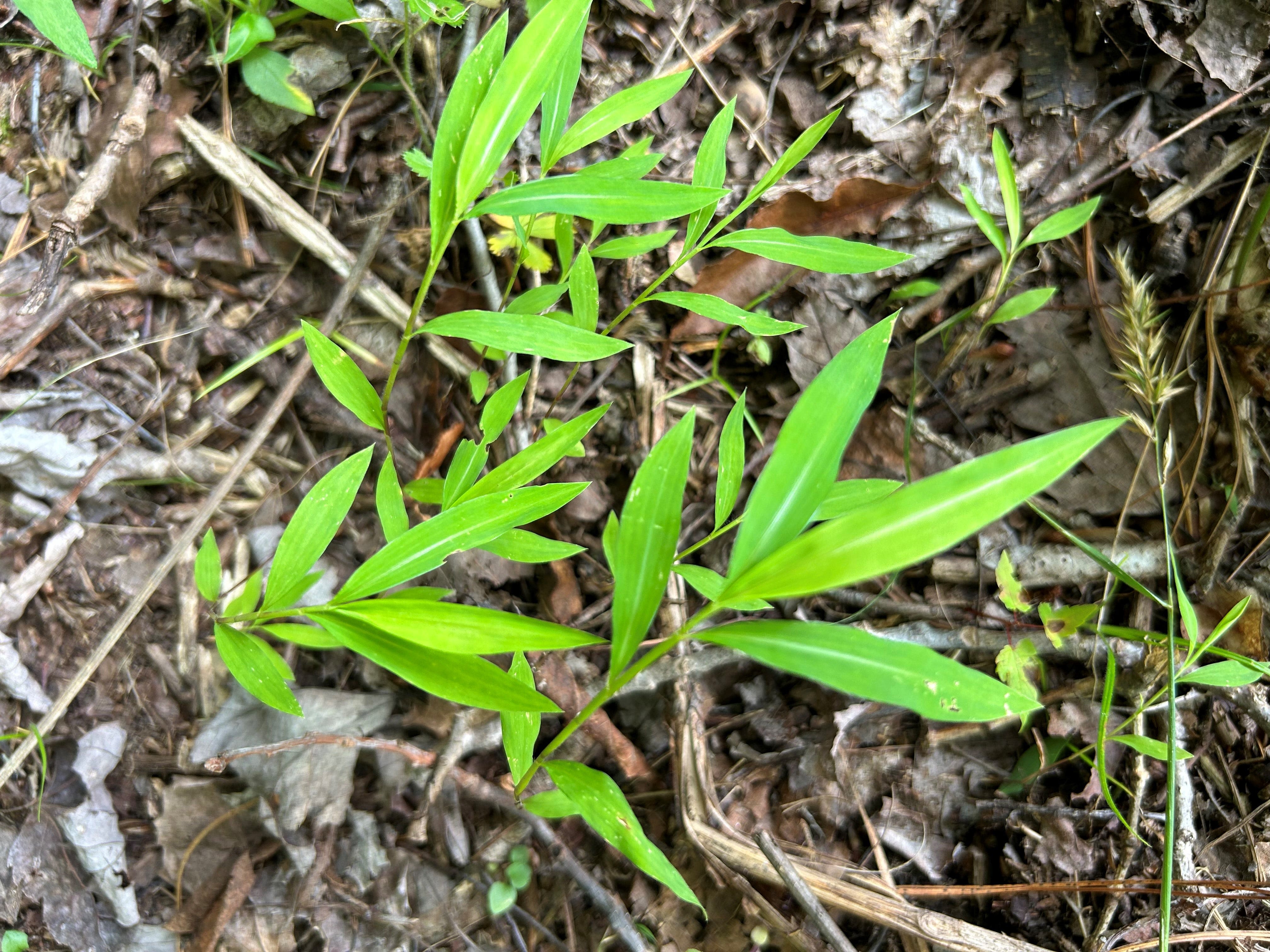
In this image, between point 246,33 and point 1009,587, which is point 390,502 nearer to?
point 246,33

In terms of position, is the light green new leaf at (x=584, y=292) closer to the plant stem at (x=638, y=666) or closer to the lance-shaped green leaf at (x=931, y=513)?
the plant stem at (x=638, y=666)

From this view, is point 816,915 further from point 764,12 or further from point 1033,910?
point 764,12

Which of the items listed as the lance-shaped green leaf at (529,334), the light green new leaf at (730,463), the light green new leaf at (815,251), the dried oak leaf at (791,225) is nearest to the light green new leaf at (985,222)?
the dried oak leaf at (791,225)

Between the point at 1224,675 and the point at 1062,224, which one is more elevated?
the point at 1062,224

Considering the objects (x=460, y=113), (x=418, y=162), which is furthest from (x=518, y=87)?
(x=418, y=162)

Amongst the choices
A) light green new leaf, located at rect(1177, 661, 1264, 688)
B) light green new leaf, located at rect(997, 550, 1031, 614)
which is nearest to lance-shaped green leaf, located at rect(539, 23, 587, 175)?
light green new leaf, located at rect(997, 550, 1031, 614)

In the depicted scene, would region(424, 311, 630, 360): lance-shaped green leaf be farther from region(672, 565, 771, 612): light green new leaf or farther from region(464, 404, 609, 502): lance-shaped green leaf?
region(672, 565, 771, 612): light green new leaf

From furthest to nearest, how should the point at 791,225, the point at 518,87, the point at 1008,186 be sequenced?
the point at 791,225 < the point at 1008,186 < the point at 518,87
